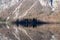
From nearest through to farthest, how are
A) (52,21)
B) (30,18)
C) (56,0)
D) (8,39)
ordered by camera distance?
(8,39)
(52,21)
(30,18)
(56,0)

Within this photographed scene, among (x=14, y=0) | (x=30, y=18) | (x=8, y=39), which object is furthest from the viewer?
(x=14, y=0)

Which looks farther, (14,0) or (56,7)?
(14,0)

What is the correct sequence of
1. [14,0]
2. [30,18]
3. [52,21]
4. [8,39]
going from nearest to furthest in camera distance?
[8,39] → [52,21] → [30,18] → [14,0]

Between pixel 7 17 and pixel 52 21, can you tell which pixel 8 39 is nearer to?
pixel 52 21

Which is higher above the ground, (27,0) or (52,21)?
(27,0)

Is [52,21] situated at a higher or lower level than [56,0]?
lower

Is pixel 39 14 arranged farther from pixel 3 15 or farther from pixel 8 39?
pixel 8 39

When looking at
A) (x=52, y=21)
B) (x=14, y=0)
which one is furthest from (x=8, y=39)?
(x=14, y=0)

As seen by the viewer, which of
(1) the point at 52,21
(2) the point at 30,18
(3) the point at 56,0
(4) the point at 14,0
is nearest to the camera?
(1) the point at 52,21

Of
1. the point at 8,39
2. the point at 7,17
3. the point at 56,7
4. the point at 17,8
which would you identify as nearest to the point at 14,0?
the point at 17,8
